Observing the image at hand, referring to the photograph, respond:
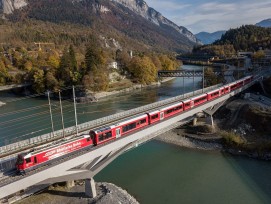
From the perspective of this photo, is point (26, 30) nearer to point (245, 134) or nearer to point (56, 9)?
point (56, 9)

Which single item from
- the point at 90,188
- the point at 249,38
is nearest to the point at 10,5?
the point at 249,38

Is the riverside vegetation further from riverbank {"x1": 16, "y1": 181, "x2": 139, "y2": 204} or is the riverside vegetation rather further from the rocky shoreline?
riverbank {"x1": 16, "y1": 181, "x2": 139, "y2": 204}

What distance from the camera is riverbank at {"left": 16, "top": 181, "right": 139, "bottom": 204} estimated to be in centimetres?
1772

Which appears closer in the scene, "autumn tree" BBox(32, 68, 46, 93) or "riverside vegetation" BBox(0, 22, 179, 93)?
"riverside vegetation" BBox(0, 22, 179, 93)

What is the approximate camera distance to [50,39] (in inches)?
4466

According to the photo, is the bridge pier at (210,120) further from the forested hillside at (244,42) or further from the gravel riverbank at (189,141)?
the forested hillside at (244,42)

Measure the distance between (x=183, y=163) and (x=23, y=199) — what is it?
13.9 m

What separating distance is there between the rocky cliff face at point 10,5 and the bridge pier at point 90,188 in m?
197

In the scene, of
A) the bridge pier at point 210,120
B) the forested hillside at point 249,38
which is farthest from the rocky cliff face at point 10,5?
the bridge pier at point 210,120

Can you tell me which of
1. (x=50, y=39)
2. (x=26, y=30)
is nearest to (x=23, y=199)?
(x=50, y=39)

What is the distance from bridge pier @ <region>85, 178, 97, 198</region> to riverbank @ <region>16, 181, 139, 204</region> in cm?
27

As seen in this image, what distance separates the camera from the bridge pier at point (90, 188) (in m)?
18.1

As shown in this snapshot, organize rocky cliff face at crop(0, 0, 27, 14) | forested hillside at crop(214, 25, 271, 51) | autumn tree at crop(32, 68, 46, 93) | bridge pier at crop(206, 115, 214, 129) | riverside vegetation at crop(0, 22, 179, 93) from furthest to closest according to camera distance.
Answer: rocky cliff face at crop(0, 0, 27, 14)
forested hillside at crop(214, 25, 271, 51)
autumn tree at crop(32, 68, 46, 93)
riverside vegetation at crop(0, 22, 179, 93)
bridge pier at crop(206, 115, 214, 129)

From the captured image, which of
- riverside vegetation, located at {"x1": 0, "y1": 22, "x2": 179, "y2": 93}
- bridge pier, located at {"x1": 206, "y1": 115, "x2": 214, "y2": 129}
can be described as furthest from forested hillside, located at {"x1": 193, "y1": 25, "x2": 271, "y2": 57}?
bridge pier, located at {"x1": 206, "y1": 115, "x2": 214, "y2": 129}
